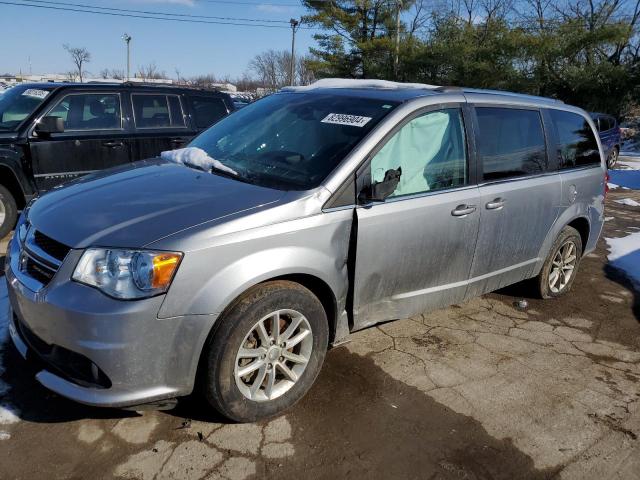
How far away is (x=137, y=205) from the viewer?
2670mm

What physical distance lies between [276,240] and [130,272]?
71 centimetres

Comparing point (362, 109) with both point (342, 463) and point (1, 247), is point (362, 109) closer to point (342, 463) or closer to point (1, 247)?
point (342, 463)

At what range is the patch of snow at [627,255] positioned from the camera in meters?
5.78

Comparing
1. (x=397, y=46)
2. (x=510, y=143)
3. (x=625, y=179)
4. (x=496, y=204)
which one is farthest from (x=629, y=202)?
(x=397, y=46)

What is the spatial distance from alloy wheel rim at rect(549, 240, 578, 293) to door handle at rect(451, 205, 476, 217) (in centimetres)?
159

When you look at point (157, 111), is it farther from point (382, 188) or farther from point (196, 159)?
→ point (382, 188)

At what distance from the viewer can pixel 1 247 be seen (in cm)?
535

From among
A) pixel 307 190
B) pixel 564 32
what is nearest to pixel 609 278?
pixel 307 190

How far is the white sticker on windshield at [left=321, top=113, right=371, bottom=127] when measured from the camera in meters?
3.17

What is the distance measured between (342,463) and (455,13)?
35.6 meters

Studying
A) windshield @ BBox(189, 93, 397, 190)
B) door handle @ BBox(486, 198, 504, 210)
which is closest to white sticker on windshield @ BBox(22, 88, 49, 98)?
windshield @ BBox(189, 93, 397, 190)

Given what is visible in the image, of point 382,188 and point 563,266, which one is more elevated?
point 382,188

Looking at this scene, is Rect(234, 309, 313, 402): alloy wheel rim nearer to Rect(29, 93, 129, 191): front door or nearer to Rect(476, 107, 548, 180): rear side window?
Rect(476, 107, 548, 180): rear side window

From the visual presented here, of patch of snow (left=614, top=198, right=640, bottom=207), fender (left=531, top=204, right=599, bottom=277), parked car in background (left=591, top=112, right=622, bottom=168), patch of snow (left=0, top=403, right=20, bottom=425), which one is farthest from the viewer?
parked car in background (left=591, top=112, right=622, bottom=168)
